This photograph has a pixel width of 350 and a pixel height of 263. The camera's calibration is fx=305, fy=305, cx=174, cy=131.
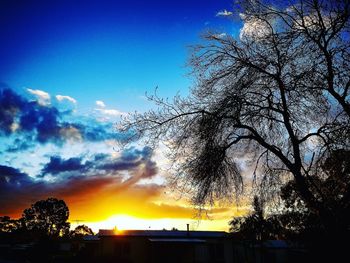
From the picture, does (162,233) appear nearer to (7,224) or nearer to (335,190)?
(335,190)

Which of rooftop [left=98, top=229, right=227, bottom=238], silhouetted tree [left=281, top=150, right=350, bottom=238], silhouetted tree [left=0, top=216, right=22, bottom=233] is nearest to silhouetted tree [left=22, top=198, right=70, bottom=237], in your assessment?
silhouetted tree [left=0, top=216, right=22, bottom=233]

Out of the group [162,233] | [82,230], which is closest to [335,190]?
[162,233]

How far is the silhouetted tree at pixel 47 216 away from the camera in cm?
9794

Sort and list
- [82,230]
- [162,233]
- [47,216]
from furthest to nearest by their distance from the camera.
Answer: [82,230], [47,216], [162,233]

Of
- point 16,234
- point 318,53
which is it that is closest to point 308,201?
point 318,53

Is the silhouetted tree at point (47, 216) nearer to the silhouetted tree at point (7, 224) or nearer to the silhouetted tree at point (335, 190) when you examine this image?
the silhouetted tree at point (7, 224)

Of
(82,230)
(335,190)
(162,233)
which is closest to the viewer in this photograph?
(335,190)

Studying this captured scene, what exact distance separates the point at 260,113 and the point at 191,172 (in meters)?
3.43

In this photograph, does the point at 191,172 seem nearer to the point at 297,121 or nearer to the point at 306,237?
the point at 297,121

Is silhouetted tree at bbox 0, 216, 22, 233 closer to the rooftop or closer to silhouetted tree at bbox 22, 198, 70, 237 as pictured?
silhouetted tree at bbox 22, 198, 70, 237

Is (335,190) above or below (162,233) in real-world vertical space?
above

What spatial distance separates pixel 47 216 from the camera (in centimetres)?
Result: 9850

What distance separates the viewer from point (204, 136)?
10.3 meters

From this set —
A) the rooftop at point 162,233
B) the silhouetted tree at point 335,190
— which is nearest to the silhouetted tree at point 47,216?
the rooftop at point 162,233
